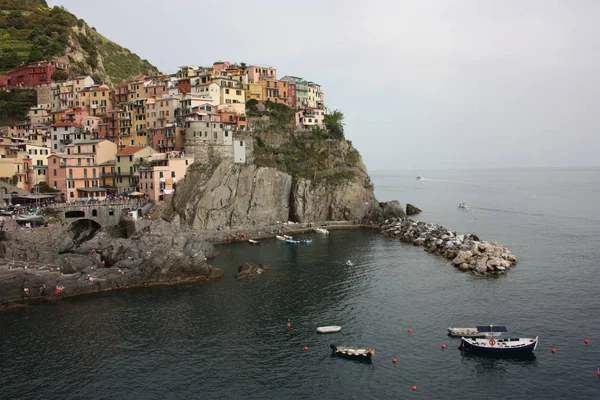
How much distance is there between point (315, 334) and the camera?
140ft

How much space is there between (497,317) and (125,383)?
33.4m

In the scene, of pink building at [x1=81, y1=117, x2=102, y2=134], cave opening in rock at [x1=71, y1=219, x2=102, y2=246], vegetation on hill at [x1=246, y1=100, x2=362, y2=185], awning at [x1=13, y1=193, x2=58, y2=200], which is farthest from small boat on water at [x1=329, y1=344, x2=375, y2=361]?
pink building at [x1=81, y1=117, x2=102, y2=134]

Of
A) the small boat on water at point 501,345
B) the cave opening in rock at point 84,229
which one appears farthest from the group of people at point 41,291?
the small boat on water at point 501,345

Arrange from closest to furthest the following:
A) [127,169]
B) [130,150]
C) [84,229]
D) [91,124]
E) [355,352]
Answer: [355,352] → [84,229] → [127,169] → [130,150] → [91,124]

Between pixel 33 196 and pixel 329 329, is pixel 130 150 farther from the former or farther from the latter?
pixel 329 329

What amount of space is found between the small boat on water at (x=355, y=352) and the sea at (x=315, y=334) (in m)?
0.60

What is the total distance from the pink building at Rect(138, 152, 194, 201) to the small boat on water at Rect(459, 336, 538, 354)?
189ft

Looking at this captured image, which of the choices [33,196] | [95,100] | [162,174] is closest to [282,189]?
[162,174]

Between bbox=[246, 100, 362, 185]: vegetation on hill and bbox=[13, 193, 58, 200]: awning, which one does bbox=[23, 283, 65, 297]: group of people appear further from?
bbox=[246, 100, 362, 185]: vegetation on hill

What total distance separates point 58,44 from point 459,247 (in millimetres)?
109963

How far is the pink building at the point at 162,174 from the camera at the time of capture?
80.9 m

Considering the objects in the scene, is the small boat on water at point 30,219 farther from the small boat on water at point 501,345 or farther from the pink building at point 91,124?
the small boat on water at point 501,345

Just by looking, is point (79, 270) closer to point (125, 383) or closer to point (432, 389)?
point (125, 383)

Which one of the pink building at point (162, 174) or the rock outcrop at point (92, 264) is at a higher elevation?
the pink building at point (162, 174)
